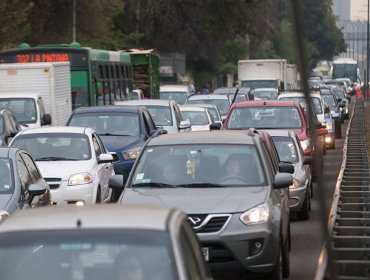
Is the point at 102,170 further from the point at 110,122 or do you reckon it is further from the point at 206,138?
the point at 206,138

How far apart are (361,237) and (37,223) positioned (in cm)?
605

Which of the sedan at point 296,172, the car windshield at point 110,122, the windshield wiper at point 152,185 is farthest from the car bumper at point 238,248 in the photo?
the car windshield at point 110,122

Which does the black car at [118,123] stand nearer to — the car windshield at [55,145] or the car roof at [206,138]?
the car windshield at [55,145]

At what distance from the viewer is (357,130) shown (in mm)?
40312

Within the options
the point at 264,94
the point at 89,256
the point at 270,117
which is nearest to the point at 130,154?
the point at 270,117

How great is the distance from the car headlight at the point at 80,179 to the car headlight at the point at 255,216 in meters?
6.45

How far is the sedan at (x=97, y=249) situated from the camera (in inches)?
247

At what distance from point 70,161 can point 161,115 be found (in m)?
9.04

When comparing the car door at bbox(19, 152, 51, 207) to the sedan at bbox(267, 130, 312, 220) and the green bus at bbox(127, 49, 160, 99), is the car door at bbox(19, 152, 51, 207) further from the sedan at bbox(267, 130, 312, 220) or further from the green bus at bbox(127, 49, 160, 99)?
the green bus at bbox(127, 49, 160, 99)

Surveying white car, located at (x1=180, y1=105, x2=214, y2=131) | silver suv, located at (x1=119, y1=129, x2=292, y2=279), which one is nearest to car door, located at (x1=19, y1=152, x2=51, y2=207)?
silver suv, located at (x1=119, y1=129, x2=292, y2=279)

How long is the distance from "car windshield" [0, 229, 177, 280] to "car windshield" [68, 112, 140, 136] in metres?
16.0

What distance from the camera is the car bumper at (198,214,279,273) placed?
11008 mm

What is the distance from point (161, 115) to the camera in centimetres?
2695

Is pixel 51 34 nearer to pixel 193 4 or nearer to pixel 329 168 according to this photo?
pixel 193 4
